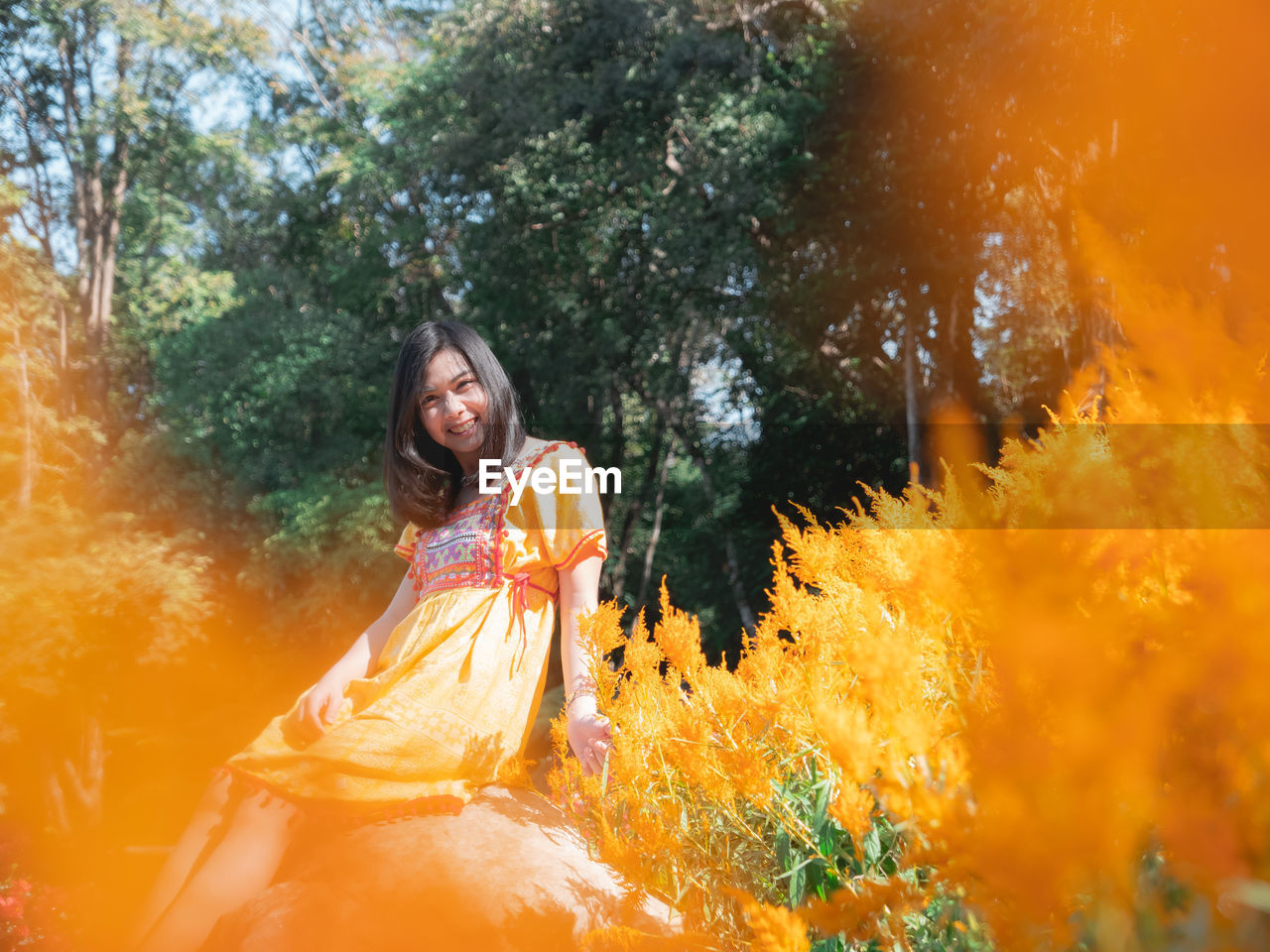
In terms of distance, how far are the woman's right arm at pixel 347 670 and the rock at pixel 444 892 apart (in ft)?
1.00

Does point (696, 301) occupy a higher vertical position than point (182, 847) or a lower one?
higher

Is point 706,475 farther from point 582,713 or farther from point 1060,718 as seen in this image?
point 1060,718

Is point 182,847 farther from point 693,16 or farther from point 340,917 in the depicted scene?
point 693,16


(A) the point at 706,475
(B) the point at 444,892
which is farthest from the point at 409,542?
(A) the point at 706,475

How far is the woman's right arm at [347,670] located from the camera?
53.4 inches

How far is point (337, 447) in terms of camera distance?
938 cm

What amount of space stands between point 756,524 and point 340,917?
9.56 metres

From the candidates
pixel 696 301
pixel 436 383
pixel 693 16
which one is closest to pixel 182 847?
pixel 436 383

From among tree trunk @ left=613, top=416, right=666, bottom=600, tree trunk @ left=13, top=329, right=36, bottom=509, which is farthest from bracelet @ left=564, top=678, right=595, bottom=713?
tree trunk @ left=613, top=416, right=666, bottom=600

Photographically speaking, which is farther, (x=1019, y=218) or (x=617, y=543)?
(x=617, y=543)

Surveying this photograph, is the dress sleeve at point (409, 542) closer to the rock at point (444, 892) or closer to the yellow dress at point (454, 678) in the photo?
the yellow dress at point (454, 678)

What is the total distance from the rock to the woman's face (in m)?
0.79

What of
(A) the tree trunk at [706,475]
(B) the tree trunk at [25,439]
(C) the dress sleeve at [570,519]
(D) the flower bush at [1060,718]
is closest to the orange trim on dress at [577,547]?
(C) the dress sleeve at [570,519]

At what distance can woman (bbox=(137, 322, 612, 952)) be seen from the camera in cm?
110
